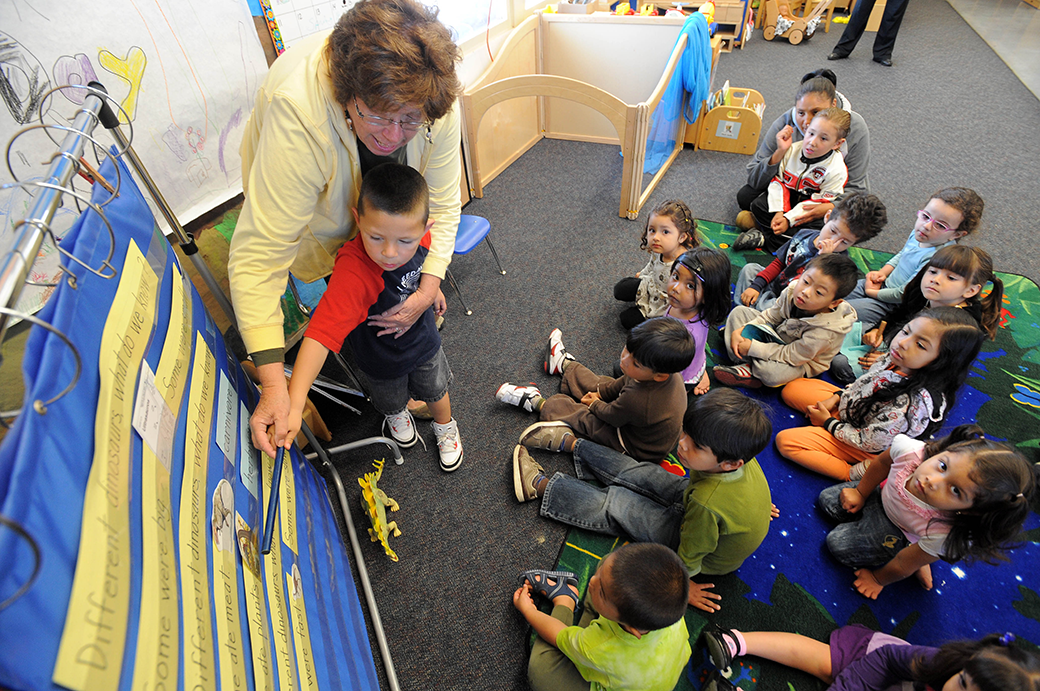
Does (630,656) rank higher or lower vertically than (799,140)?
lower

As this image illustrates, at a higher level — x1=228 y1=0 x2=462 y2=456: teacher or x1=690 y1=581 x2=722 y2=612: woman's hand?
x1=228 y1=0 x2=462 y2=456: teacher

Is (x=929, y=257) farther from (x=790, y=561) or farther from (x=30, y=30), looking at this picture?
(x=30, y=30)

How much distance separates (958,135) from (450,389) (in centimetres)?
452

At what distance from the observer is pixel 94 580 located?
46 centimetres

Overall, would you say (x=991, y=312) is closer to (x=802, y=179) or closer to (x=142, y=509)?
(x=802, y=179)

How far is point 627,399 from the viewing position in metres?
1.71

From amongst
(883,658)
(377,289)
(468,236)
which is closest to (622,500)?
(883,658)

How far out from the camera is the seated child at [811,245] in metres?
2.17

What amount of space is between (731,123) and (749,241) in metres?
1.42

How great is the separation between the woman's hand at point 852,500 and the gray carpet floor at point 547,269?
0.97 m

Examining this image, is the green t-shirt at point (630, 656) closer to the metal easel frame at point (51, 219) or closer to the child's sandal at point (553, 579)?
the child's sandal at point (553, 579)

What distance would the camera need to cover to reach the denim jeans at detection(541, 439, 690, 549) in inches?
63.3

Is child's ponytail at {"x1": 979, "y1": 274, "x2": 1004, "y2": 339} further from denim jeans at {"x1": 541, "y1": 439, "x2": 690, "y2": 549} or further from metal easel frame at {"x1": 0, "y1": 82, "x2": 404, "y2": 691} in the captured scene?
metal easel frame at {"x1": 0, "y1": 82, "x2": 404, "y2": 691}

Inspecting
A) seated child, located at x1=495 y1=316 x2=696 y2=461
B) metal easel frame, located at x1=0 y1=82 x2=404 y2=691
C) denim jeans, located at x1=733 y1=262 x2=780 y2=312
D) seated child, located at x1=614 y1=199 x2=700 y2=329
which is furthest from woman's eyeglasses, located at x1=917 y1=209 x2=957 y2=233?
metal easel frame, located at x1=0 y1=82 x2=404 y2=691
